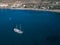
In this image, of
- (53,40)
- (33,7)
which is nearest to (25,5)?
(33,7)

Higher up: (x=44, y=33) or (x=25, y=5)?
(x=44, y=33)

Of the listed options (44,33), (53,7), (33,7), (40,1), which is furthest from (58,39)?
(40,1)

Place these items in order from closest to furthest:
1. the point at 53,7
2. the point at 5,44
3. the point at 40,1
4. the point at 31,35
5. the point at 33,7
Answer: the point at 5,44
the point at 31,35
the point at 53,7
the point at 33,7
the point at 40,1

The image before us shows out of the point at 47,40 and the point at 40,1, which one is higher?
the point at 47,40

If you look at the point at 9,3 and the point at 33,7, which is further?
the point at 9,3

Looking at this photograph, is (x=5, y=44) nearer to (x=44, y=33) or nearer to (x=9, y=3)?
(x=44, y=33)

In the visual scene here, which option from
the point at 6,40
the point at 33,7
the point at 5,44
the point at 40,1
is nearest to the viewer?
the point at 5,44

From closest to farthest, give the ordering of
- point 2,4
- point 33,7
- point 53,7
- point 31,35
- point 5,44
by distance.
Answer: point 5,44, point 31,35, point 53,7, point 33,7, point 2,4

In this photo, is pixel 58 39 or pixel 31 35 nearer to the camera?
pixel 58 39

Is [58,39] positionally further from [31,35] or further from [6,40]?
[6,40]
